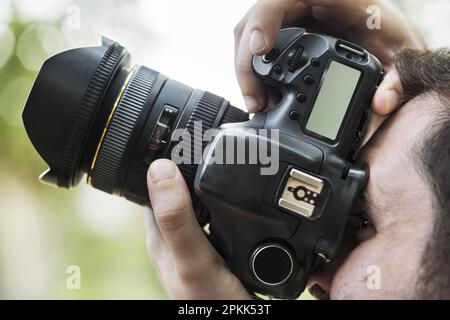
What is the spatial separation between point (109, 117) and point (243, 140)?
0.20 meters

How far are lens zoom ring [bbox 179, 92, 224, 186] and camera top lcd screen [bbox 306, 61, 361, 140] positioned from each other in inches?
5.2

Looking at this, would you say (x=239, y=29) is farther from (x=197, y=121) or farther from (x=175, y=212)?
(x=175, y=212)

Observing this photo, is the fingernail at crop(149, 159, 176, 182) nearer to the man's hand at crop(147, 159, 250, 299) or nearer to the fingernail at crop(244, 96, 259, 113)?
the man's hand at crop(147, 159, 250, 299)

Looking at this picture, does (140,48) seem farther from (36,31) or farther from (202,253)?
(202,253)

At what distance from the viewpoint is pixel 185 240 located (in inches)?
25.4

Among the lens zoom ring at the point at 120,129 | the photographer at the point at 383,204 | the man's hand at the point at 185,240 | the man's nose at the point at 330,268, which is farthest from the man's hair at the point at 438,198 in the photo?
the lens zoom ring at the point at 120,129

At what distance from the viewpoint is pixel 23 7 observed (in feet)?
4.57

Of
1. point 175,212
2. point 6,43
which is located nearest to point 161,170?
point 175,212

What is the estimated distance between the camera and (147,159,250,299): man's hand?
64cm

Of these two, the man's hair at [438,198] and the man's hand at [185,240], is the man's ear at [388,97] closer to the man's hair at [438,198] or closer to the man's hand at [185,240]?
the man's hair at [438,198]
